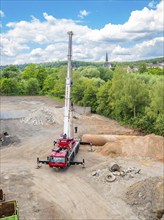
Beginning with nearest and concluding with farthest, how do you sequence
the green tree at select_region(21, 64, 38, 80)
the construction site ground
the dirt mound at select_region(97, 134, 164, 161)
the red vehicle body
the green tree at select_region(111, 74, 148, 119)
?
the construction site ground < the red vehicle body < the dirt mound at select_region(97, 134, 164, 161) < the green tree at select_region(111, 74, 148, 119) < the green tree at select_region(21, 64, 38, 80)

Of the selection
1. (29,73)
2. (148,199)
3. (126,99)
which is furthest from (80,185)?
(29,73)

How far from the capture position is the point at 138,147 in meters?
26.4

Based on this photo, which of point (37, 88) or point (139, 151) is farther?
point (37, 88)

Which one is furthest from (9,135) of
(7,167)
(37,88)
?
(37,88)

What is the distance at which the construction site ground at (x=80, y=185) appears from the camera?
52.7ft

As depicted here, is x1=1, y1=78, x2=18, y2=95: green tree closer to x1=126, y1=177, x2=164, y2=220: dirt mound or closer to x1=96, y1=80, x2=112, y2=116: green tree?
x1=96, y1=80, x2=112, y2=116: green tree

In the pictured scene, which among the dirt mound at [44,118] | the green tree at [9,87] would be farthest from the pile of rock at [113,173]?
the green tree at [9,87]

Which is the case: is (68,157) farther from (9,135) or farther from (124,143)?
(9,135)

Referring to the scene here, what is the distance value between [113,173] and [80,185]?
2716 mm

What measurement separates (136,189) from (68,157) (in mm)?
6923

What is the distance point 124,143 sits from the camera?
1070 inches

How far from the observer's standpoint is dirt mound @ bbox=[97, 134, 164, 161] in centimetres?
2567

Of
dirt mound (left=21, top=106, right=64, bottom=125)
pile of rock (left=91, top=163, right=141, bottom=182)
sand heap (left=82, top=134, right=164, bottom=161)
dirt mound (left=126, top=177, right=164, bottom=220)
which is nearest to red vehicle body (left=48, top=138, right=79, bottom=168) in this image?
pile of rock (left=91, top=163, right=141, bottom=182)

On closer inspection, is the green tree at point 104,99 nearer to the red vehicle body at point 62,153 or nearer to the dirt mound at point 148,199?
the red vehicle body at point 62,153
